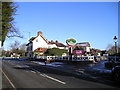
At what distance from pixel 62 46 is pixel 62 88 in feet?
274

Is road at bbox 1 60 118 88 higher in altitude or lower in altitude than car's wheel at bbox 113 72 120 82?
lower

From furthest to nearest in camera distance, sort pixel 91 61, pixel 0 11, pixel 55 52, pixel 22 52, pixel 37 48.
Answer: pixel 22 52 < pixel 37 48 < pixel 55 52 < pixel 91 61 < pixel 0 11

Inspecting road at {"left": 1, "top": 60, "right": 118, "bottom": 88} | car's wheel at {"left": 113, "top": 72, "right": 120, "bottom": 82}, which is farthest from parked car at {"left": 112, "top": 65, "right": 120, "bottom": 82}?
road at {"left": 1, "top": 60, "right": 118, "bottom": 88}

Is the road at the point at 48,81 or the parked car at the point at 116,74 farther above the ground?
the parked car at the point at 116,74

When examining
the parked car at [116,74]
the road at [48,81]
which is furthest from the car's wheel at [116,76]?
the road at [48,81]

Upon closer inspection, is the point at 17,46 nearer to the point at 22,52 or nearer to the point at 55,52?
the point at 22,52

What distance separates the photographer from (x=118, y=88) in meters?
9.28

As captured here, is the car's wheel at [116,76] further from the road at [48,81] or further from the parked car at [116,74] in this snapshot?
the road at [48,81]

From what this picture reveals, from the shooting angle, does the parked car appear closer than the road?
No

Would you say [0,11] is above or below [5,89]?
above

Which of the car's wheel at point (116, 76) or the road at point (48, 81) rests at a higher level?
the car's wheel at point (116, 76)

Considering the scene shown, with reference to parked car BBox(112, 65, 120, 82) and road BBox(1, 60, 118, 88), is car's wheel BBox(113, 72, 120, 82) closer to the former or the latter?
parked car BBox(112, 65, 120, 82)

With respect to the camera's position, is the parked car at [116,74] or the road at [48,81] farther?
the parked car at [116,74]

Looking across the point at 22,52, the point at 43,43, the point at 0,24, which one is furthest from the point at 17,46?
the point at 0,24
